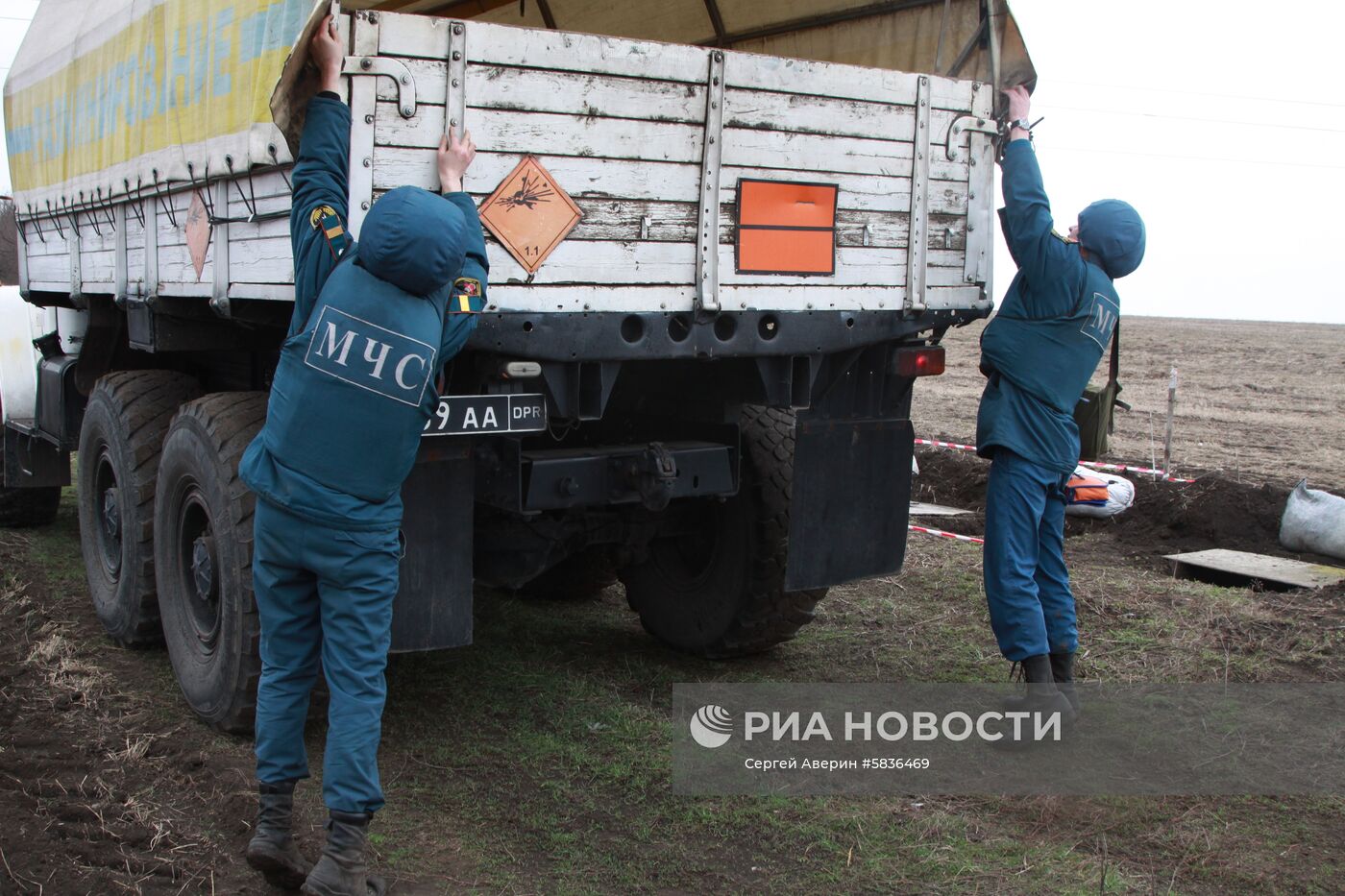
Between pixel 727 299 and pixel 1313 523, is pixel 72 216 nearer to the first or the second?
pixel 727 299

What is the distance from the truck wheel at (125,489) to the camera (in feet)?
18.0

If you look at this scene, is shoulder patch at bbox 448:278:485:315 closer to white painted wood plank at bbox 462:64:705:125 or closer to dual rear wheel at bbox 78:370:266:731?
white painted wood plank at bbox 462:64:705:125

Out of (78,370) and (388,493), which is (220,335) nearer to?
(78,370)

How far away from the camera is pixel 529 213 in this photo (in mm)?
4121

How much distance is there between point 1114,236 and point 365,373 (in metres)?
2.94

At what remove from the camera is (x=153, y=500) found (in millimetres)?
5410

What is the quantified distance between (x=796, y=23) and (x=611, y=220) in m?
2.30

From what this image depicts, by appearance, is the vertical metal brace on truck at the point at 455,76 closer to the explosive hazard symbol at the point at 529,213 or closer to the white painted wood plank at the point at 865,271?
the explosive hazard symbol at the point at 529,213

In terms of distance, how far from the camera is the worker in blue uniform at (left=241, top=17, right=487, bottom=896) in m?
3.44

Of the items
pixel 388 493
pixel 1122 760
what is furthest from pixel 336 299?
pixel 1122 760

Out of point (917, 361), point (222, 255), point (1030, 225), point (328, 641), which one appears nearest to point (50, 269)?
point (222, 255)

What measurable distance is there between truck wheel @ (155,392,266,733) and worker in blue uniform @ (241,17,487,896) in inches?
32.8

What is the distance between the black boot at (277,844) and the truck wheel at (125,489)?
2190 mm

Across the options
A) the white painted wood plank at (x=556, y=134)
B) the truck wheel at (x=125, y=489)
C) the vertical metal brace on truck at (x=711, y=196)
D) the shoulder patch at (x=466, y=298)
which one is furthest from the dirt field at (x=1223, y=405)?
the shoulder patch at (x=466, y=298)
